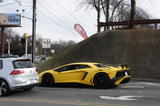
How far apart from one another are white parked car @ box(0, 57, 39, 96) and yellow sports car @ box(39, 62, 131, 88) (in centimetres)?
248

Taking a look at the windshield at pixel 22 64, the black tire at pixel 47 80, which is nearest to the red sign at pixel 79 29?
the black tire at pixel 47 80

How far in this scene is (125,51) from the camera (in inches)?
743

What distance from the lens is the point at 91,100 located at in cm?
782

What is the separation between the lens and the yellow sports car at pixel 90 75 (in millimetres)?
10383

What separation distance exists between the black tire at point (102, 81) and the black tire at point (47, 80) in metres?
2.33

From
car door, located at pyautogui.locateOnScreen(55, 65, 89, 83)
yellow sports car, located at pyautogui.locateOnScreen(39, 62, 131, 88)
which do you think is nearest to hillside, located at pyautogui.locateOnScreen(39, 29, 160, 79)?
yellow sports car, located at pyautogui.locateOnScreen(39, 62, 131, 88)

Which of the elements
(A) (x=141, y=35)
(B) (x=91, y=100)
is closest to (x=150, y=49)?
(A) (x=141, y=35)

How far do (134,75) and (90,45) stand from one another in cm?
567

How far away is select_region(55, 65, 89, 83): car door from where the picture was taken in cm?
1103

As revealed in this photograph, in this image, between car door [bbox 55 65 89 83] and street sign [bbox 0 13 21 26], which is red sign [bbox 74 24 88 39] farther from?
car door [bbox 55 65 89 83]

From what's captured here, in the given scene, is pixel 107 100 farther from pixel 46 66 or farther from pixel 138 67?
pixel 46 66

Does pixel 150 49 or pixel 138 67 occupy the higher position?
pixel 150 49

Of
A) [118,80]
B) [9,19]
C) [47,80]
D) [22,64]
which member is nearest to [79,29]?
[9,19]

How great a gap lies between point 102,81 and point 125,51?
8947 millimetres
